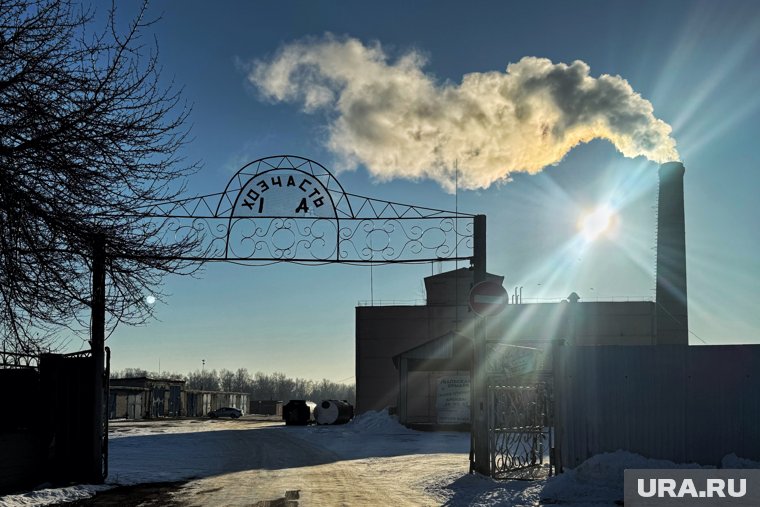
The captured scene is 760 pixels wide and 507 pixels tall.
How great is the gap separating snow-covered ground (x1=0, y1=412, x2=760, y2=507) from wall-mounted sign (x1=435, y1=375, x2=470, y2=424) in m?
6.56

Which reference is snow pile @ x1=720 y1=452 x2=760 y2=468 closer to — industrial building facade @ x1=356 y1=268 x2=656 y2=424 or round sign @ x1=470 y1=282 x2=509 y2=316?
round sign @ x1=470 y1=282 x2=509 y2=316

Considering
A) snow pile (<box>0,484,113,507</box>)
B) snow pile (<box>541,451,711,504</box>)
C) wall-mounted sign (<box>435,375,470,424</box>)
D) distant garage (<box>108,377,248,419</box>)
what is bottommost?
distant garage (<box>108,377,248,419</box>)

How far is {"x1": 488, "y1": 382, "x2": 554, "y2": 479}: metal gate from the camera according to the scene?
13742 mm

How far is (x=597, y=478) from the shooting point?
11.8 metres

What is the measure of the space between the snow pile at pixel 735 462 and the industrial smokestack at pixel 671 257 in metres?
27.5

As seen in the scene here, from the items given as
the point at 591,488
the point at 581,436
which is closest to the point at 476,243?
the point at 581,436

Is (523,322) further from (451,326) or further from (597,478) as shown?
(597,478)

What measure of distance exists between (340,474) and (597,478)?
21.7 ft

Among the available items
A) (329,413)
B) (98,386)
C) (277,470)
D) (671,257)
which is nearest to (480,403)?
(277,470)

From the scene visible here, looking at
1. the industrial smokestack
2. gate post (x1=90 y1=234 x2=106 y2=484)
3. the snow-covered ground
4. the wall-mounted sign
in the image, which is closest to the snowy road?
the snow-covered ground

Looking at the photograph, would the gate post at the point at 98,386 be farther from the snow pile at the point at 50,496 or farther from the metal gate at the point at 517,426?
the metal gate at the point at 517,426

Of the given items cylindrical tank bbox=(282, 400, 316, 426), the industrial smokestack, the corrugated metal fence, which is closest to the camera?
the corrugated metal fence

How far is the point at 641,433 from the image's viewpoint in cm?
1226

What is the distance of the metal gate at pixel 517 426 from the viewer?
13.7 m
